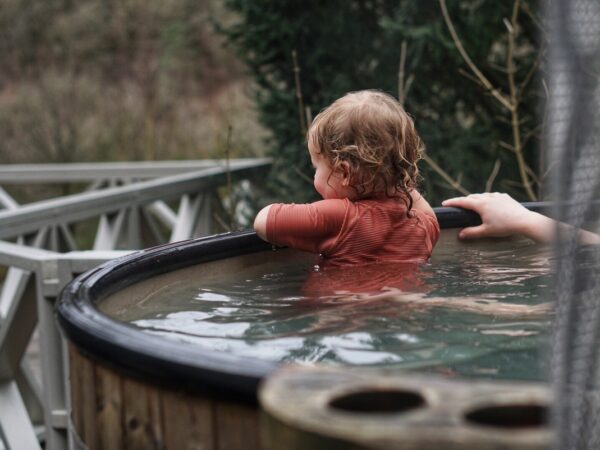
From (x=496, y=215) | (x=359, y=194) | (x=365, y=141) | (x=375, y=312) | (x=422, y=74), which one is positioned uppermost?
(x=422, y=74)

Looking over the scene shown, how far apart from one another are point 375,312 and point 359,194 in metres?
0.67

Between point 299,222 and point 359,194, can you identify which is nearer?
point 299,222

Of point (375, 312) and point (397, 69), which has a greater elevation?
point (397, 69)

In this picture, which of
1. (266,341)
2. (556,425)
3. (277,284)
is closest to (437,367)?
(266,341)

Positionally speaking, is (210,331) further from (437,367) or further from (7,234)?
(7,234)

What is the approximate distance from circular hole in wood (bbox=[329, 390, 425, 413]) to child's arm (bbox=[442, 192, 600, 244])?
208cm

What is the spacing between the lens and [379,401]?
1.17 meters

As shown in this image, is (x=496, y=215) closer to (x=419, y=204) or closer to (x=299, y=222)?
(x=419, y=204)

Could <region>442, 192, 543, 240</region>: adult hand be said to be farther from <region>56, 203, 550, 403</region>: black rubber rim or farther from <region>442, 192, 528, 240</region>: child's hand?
<region>56, 203, 550, 403</region>: black rubber rim

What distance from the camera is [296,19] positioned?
6.33 metres

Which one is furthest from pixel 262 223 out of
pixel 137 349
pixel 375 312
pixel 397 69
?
pixel 397 69

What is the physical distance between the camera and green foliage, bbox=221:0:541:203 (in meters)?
5.91

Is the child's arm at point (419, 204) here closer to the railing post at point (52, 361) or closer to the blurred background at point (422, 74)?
the railing post at point (52, 361)

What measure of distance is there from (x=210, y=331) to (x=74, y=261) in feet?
3.62
